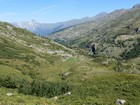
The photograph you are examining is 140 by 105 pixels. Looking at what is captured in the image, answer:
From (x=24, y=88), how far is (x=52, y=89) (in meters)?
17.5

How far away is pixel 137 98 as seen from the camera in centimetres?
9569

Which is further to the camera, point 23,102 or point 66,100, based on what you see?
point 66,100

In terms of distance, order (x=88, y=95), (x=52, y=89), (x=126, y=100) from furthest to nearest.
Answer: (x=52, y=89)
(x=88, y=95)
(x=126, y=100)

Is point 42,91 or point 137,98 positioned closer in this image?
point 137,98

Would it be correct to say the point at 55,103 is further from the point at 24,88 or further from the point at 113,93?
the point at 24,88

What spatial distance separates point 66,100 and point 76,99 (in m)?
3.40

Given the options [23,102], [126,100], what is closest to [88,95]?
[126,100]

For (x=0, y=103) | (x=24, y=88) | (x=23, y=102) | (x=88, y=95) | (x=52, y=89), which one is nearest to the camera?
(x=0, y=103)

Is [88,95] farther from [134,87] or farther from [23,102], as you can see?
[23,102]

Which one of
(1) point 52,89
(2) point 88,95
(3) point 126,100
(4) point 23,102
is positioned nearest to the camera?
(4) point 23,102

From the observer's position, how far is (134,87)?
105 metres

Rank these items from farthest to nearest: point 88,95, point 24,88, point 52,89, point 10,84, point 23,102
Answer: point 10,84 → point 24,88 → point 52,89 → point 88,95 → point 23,102

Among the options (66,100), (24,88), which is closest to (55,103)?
(66,100)

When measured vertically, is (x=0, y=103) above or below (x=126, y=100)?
above
